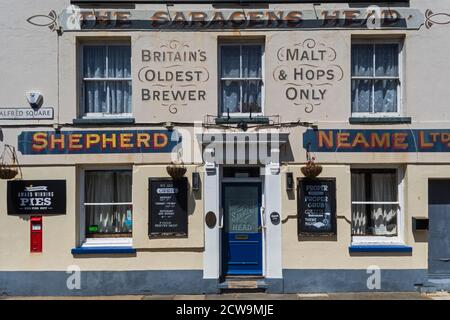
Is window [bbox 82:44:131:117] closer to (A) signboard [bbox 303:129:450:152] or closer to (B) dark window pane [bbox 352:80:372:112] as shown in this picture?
(A) signboard [bbox 303:129:450:152]

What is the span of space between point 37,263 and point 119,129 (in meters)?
3.23

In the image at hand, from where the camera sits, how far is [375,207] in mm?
11062

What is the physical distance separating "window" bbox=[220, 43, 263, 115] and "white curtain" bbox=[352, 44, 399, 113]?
6.78 ft

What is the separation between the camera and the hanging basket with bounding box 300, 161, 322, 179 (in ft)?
34.6

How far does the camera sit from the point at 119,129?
10.8 m

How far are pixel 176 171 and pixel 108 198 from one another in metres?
1.71

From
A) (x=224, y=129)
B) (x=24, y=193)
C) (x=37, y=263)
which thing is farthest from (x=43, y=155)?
(x=224, y=129)

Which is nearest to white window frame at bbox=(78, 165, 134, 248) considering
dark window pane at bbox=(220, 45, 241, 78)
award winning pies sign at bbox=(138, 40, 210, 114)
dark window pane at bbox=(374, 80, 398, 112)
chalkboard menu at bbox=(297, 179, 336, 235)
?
award winning pies sign at bbox=(138, 40, 210, 114)

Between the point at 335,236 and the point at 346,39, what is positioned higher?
the point at 346,39

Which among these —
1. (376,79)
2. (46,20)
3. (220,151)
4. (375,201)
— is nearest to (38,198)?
(46,20)

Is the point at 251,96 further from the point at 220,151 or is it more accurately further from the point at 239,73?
the point at 220,151

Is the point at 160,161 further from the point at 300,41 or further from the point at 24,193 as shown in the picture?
the point at 300,41

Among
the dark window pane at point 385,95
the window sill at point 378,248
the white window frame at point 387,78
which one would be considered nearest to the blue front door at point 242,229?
the window sill at point 378,248

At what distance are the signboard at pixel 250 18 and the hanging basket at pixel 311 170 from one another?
2897 millimetres
